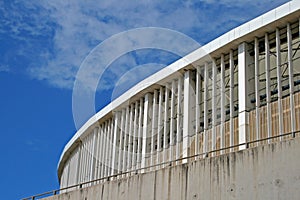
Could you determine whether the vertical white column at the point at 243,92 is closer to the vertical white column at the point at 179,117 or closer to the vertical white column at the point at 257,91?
the vertical white column at the point at 257,91

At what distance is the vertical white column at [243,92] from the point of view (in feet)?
76.2

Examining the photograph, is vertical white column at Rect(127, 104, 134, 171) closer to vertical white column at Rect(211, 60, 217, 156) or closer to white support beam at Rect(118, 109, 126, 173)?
white support beam at Rect(118, 109, 126, 173)

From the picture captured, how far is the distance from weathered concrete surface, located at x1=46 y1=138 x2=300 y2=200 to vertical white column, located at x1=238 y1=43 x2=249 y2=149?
8237 mm

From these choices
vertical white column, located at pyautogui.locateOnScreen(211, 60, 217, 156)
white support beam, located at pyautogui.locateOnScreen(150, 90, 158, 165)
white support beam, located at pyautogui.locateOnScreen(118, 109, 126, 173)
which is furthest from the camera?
white support beam, located at pyautogui.locateOnScreen(118, 109, 126, 173)

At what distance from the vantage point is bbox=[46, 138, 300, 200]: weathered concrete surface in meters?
12.2

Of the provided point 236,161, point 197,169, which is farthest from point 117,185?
point 236,161

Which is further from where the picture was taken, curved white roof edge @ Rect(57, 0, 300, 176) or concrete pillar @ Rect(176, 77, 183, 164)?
concrete pillar @ Rect(176, 77, 183, 164)

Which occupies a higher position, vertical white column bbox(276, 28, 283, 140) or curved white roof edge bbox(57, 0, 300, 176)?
curved white roof edge bbox(57, 0, 300, 176)

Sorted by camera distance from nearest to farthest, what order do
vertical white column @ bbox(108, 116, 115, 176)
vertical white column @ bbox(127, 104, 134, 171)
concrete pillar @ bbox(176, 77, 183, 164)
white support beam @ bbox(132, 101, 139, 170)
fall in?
concrete pillar @ bbox(176, 77, 183, 164) → white support beam @ bbox(132, 101, 139, 170) → vertical white column @ bbox(127, 104, 134, 171) → vertical white column @ bbox(108, 116, 115, 176)

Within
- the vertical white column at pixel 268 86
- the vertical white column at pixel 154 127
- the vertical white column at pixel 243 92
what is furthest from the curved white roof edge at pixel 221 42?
the vertical white column at pixel 154 127

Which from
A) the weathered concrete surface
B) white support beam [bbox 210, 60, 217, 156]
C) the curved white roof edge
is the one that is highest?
the curved white roof edge

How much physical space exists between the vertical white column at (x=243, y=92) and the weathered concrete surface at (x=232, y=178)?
8237 mm

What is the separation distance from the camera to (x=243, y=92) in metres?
24.1

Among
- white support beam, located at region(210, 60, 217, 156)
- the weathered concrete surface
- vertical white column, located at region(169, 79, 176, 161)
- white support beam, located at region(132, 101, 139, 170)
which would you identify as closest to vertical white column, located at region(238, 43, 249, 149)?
white support beam, located at region(210, 60, 217, 156)
